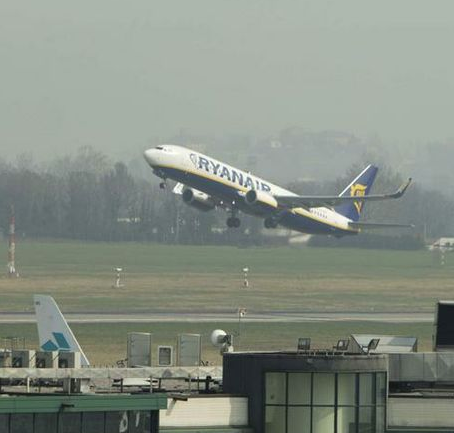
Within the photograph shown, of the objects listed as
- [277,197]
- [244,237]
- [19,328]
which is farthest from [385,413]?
[244,237]

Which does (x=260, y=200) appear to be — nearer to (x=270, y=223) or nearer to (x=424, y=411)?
(x=270, y=223)

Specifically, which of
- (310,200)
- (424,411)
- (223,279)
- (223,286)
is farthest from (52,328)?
(310,200)

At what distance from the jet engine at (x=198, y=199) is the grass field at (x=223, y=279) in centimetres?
545

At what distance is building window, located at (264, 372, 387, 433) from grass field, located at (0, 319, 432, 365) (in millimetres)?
34260

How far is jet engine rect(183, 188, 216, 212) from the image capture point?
449ft

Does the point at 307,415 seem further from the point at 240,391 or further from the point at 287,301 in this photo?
the point at 287,301

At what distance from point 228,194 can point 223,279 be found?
708cm

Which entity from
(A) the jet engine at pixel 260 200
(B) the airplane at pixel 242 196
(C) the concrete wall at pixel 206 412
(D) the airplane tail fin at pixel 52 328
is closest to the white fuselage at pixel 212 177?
(B) the airplane at pixel 242 196

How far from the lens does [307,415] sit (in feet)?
111

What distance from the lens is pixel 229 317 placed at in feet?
313

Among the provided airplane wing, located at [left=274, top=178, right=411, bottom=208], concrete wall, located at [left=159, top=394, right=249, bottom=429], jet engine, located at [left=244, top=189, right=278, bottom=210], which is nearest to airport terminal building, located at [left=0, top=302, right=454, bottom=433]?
concrete wall, located at [left=159, top=394, right=249, bottom=429]

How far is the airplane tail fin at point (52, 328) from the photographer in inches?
1817

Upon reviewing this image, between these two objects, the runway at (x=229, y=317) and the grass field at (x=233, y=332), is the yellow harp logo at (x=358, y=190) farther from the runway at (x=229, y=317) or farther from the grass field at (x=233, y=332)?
the grass field at (x=233, y=332)

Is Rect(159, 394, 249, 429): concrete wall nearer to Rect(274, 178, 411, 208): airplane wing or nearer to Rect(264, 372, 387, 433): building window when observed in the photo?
Rect(264, 372, 387, 433): building window
